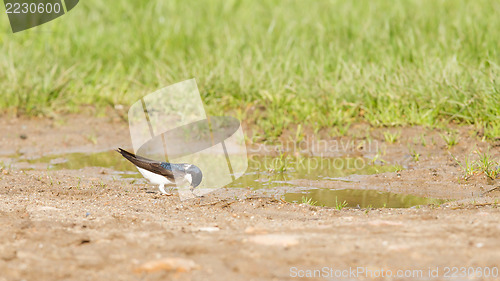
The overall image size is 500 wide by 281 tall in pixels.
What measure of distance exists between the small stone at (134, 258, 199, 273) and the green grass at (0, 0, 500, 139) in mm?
3414

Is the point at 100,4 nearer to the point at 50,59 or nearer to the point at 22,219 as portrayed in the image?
the point at 50,59

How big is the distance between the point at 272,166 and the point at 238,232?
1990mm

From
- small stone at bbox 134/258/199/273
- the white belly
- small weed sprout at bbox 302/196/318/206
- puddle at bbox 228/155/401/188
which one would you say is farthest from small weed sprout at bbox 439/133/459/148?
small stone at bbox 134/258/199/273

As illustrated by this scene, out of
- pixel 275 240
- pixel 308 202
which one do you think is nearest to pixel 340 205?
pixel 308 202

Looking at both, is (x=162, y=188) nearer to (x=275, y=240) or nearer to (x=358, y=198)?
(x=358, y=198)

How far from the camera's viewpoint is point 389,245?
10.2ft

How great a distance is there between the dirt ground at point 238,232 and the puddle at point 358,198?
0.43 ft

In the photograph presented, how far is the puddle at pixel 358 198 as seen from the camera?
4.48 m

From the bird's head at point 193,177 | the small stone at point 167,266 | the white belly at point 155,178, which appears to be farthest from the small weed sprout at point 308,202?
the small stone at point 167,266

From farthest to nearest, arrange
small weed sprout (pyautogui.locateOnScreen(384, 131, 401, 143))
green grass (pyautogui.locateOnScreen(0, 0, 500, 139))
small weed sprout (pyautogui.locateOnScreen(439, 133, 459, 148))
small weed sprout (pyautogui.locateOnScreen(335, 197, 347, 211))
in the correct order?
green grass (pyautogui.locateOnScreen(0, 0, 500, 139)) < small weed sprout (pyautogui.locateOnScreen(384, 131, 401, 143)) < small weed sprout (pyautogui.locateOnScreen(439, 133, 459, 148)) < small weed sprout (pyautogui.locateOnScreen(335, 197, 347, 211))

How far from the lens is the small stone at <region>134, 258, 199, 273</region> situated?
2895 mm

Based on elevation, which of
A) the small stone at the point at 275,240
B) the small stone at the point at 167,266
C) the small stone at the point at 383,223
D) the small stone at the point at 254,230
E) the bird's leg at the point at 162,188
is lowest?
the bird's leg at the point at 162,188

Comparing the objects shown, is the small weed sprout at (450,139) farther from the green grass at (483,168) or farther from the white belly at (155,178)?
the white belly at (155,178)

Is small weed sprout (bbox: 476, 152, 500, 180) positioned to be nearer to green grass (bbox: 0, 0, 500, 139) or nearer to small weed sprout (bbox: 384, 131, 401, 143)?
green grass (bbox: 0, 0, 500, 139)
